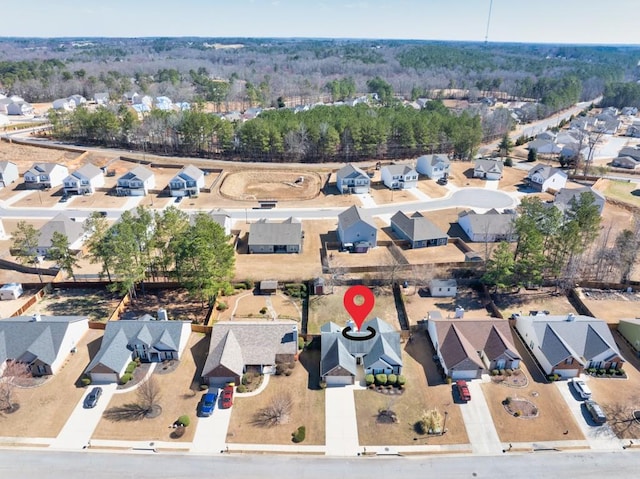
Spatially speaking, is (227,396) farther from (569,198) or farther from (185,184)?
(569,198)

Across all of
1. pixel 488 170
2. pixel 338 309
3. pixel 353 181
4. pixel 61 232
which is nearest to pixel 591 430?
pixel 338 309

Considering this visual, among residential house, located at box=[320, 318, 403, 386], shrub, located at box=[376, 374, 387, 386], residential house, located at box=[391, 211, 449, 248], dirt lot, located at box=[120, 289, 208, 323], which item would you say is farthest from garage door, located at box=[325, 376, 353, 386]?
residential house, located at box=[391, 211, 449, 248]

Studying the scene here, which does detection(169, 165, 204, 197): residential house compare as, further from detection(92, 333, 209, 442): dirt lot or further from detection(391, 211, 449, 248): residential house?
detection(92, 333, 209, 442): dirt lot

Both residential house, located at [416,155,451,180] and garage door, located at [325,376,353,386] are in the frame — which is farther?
residential house, located at [416,155,451,180]

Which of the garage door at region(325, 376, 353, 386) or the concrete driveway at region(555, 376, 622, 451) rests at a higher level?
the garage door at region(325, 376, 353, 386)

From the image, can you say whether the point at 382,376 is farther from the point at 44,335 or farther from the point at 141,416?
the point at 44,335

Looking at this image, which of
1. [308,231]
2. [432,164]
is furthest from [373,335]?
[432,164]
